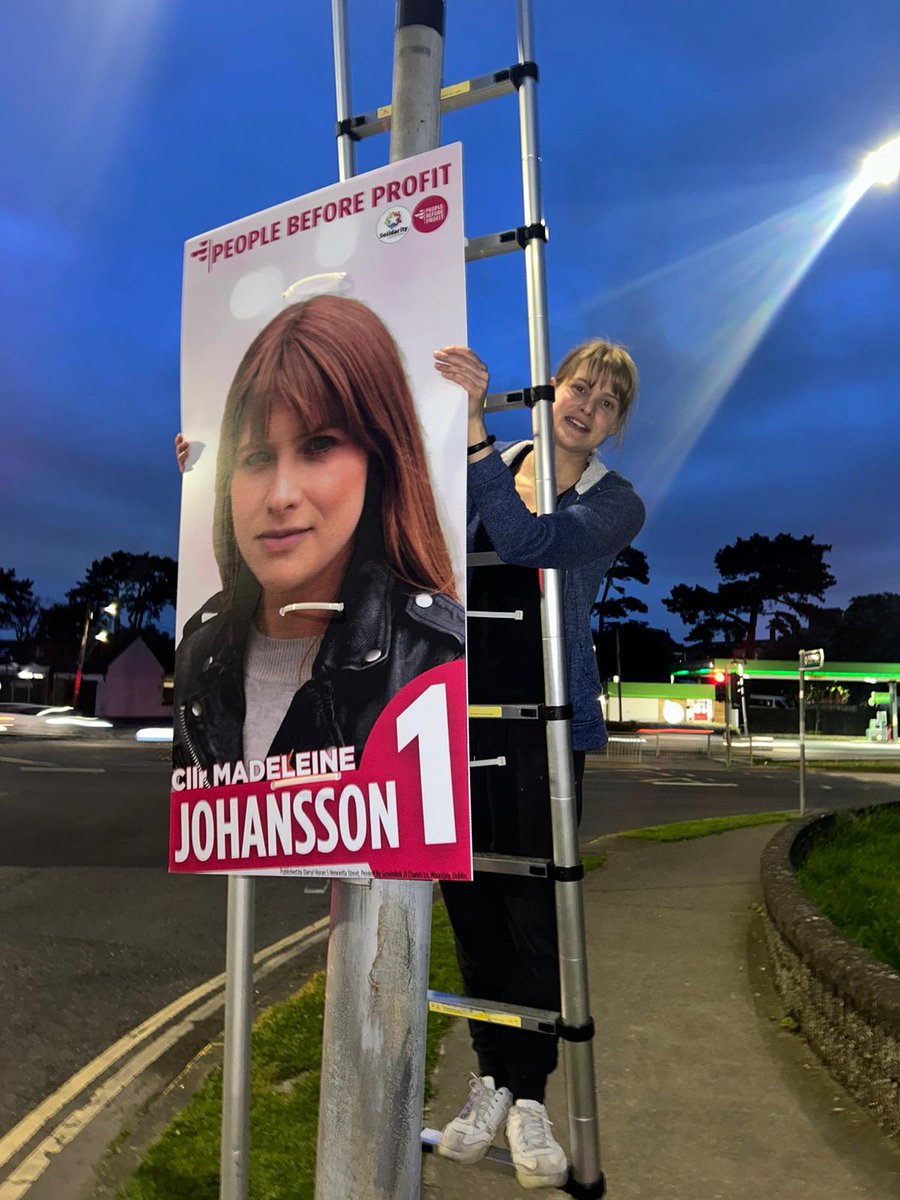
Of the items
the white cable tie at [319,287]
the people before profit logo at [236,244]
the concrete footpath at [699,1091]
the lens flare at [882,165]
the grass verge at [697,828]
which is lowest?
the grass verge at [697,828]

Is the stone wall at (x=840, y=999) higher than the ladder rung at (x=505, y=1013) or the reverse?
the reverse

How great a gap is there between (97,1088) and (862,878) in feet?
17.9

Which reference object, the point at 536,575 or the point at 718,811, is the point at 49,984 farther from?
the point at 718,811

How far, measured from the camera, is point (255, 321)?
2760 millimetres

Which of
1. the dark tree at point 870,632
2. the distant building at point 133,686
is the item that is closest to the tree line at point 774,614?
the dark tree at point 870,632

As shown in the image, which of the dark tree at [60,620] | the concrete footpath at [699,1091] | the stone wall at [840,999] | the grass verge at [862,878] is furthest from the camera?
the dark tree at [60,620]

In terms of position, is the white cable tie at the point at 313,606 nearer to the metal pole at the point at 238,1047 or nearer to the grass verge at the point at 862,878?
the metal pole at the point at 238,1047

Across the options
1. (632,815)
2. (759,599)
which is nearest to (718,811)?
(632,815)

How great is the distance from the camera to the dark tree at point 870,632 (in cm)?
8344

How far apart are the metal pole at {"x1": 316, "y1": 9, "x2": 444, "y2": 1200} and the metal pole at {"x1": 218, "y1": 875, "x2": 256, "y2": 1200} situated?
0.21 m

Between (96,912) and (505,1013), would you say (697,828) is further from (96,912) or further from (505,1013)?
(505,1013)

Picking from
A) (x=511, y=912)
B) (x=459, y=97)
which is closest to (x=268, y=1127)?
(x=511, y=912)

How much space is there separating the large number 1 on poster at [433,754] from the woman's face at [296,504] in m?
0.42

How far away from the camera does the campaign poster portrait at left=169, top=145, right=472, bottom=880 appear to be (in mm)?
2361
